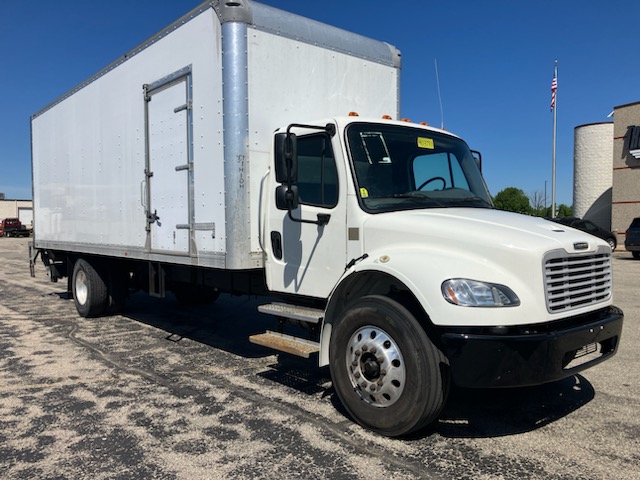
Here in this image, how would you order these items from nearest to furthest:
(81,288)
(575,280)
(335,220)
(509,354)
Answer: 1. (509,354)
2. (575,280)
3. (335,220)
4. (81,288)

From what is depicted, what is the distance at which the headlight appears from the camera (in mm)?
3439

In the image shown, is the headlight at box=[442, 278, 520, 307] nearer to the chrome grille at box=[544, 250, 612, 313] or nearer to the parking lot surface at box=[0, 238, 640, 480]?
the chrome grille at box=[544, 250, 612, 313]

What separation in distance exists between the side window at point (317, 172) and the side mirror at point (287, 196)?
226 mm

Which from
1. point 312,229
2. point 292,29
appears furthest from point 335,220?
point 292,29

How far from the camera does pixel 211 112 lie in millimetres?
5438

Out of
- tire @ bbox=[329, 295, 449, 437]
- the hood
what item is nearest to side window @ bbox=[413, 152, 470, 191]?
the hood

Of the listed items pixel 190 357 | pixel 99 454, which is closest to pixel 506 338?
pixel 99 454

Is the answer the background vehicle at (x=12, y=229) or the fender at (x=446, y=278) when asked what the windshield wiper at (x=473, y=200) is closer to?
the fender at (x=446, y=278)

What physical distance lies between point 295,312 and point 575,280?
2.34 meters

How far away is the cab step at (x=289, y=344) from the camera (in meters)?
4.61

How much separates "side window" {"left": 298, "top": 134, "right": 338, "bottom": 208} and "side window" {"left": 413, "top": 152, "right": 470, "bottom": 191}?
0.78 m

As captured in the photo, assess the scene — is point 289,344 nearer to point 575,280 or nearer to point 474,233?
point 474,233

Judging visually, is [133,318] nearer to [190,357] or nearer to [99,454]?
[190,357]

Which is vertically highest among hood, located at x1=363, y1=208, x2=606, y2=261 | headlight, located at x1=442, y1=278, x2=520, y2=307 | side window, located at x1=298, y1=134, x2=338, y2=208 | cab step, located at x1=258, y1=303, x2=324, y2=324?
side window, located at x1=298, y1=134, x2=338, y2=208
